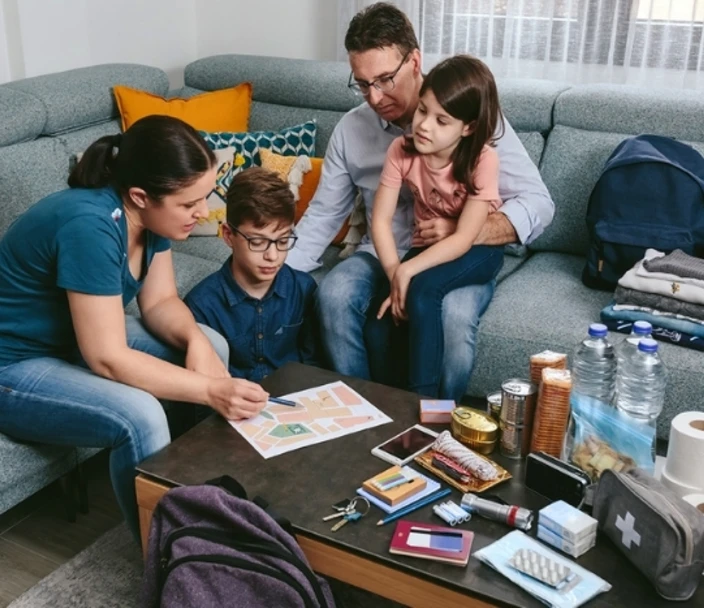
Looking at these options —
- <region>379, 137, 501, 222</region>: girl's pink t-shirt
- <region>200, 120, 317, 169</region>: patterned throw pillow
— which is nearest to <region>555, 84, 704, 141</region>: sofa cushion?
<region>379, 137, 501, 222</region>: girl's pink t-shirt

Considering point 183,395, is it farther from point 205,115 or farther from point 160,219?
point 205,115

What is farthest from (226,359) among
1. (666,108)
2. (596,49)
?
(596,49)

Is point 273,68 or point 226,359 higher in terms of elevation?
point 273,68

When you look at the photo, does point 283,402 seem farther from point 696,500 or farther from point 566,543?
point 696,500

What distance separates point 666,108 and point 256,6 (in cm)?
185

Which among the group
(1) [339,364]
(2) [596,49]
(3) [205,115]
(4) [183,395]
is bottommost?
(1) [339,364]

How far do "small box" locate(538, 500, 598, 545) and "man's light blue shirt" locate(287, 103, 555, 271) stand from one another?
3.43 ft

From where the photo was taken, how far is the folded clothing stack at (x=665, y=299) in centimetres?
209

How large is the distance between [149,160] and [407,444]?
732mm

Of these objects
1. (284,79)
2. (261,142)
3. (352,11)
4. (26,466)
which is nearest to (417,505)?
(26,466)

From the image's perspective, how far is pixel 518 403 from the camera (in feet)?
5.30

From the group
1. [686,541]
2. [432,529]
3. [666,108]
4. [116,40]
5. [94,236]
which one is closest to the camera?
[686,541]

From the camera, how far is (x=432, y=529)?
1.41 metres

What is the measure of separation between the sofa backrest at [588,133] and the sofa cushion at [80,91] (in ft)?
4.92
